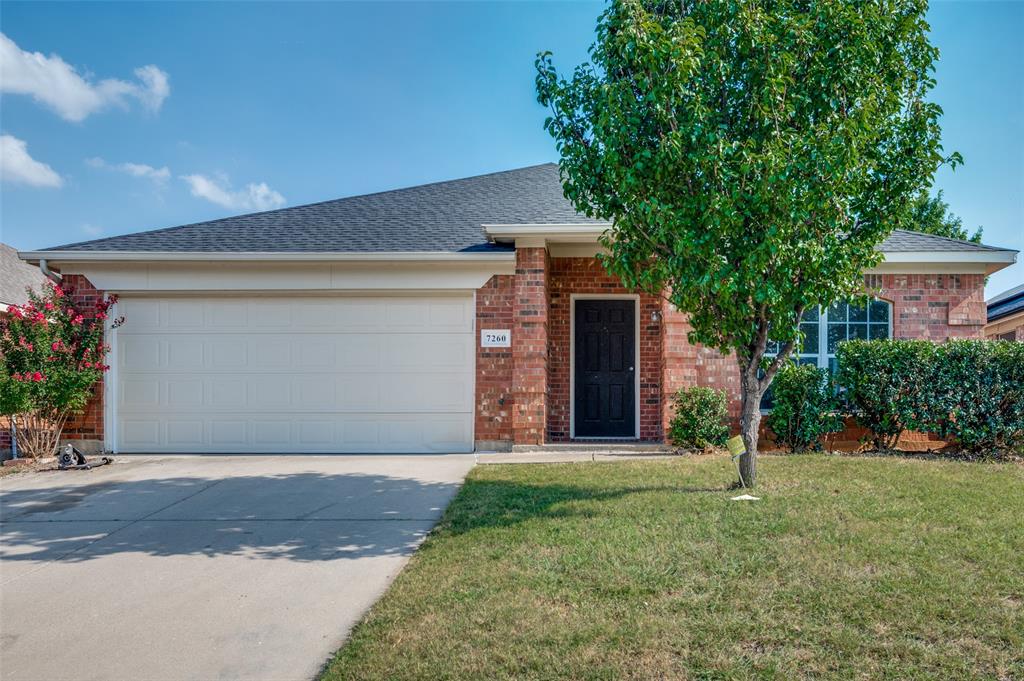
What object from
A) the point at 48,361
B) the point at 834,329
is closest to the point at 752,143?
the point at 834,329

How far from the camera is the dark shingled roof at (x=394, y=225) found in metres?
9.22

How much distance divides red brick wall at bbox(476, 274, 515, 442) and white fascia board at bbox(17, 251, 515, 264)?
23.7 inches

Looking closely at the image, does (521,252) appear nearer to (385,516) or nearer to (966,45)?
(385,516)

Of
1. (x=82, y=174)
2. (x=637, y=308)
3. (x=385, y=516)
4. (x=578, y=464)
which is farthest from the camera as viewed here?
(x=82, y=174)

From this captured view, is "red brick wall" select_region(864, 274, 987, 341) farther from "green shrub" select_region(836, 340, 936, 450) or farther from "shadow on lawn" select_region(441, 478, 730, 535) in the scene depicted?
"shadow on lawn" select_region(441, 478, 730, 535)

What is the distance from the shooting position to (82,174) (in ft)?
40.9

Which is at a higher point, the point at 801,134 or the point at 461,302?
the point at 801,134

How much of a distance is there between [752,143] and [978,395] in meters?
5.36

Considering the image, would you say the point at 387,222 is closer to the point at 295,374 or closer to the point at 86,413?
the point at 295,374

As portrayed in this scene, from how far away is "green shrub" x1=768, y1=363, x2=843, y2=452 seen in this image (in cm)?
830

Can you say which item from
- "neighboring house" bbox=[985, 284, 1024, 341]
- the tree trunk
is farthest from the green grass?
"neighboring house" bbox=[985, 284, 1024, 341]

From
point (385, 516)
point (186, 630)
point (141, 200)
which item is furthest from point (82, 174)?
point (186, 630)

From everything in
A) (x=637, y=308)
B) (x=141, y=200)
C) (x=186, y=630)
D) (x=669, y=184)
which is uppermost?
(x=141, y=200)

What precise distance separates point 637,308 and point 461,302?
2881mm
